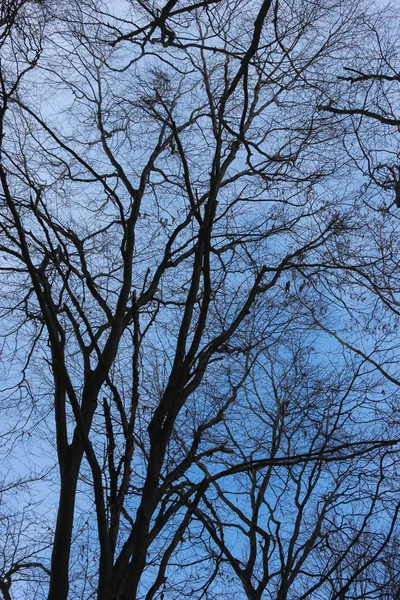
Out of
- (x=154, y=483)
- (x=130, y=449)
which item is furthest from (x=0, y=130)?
(x=154, y=483)

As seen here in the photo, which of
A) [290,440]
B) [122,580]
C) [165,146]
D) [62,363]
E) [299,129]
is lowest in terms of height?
[122,580]

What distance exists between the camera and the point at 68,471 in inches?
165

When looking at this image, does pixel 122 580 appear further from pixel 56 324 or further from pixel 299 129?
pixel 299 129

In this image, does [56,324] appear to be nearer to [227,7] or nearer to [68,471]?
[68,471]

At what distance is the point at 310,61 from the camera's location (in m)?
5.30

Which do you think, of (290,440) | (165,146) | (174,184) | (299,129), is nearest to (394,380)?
(290,440)

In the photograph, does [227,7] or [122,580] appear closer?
[122,580]

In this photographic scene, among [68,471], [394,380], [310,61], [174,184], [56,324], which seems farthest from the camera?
[174,184]

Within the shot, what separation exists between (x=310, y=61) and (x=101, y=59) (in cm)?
239

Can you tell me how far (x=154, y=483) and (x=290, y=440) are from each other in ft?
15.4

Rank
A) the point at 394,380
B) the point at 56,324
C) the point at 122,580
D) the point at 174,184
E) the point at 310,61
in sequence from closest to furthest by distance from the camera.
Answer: the point at 122,580 < the point at 56,324 < the point at 310,61 < the point at 394,380 < the point at 174,184

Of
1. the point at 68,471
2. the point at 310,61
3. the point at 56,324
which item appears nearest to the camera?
the point at 56,324

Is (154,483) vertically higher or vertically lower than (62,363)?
lower

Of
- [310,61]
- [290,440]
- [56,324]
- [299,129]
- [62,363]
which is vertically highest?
[310,61]
